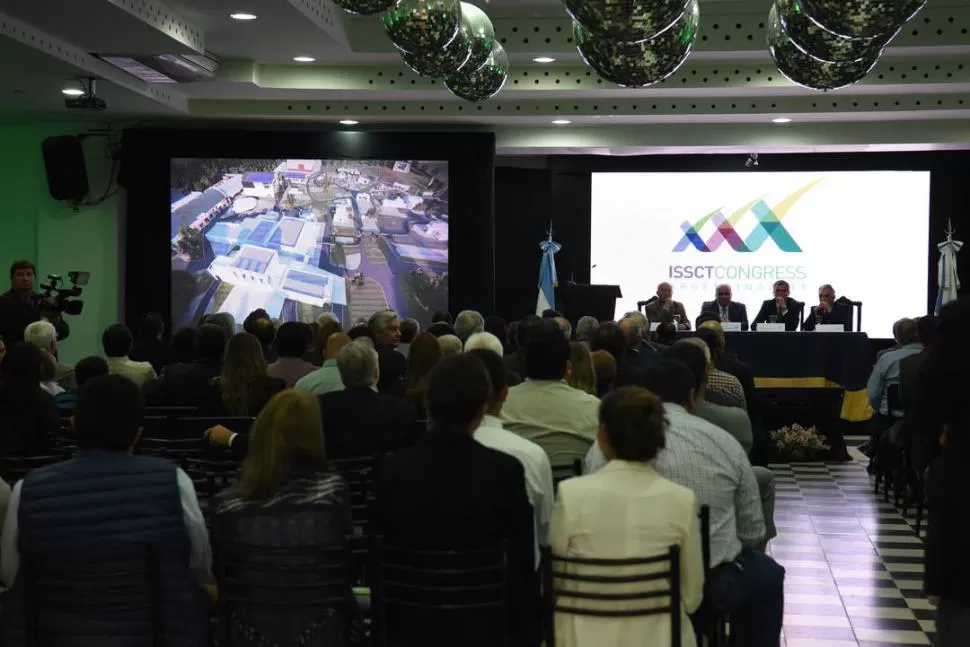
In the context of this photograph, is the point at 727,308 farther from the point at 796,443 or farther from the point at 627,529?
the point at 627,529

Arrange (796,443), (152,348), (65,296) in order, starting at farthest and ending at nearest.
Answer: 1. (65,296)
2. (796,443)
3. (152,348)

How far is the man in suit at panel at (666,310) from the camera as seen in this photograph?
42.1ft

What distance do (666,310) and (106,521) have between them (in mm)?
10385

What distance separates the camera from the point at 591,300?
14.1 m

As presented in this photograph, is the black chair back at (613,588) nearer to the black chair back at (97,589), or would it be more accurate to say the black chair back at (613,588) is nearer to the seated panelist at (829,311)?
the black chair back at (97,589)

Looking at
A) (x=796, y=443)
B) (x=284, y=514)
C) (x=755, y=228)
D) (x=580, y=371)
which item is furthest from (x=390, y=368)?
(x=755, y=228)

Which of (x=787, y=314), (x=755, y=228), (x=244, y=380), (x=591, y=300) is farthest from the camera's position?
(x=755, y=228)

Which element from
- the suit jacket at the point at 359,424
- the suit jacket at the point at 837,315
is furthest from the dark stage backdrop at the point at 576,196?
the suit jacket at the point at 359,424

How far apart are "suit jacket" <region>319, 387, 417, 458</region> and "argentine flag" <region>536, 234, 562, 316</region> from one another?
1073cm

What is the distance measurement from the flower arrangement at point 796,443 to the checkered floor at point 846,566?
0.68 meters

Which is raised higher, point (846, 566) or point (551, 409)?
point (551, 409)

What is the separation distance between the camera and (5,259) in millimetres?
13992

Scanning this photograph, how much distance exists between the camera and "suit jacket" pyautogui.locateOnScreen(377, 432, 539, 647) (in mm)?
3301

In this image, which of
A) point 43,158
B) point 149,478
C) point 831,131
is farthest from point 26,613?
point 831,131
